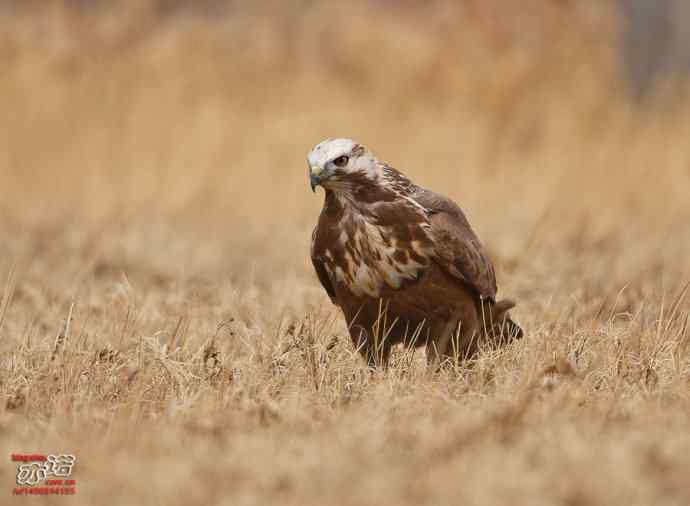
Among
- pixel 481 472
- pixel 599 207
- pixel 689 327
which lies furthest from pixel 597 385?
pixel 599 207

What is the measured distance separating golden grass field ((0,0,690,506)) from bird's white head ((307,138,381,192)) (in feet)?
1.95

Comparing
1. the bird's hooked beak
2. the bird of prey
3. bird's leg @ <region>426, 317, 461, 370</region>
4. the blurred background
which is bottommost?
bird's leg @ <region>426, 317, 461, 370</region>

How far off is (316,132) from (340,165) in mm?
6173

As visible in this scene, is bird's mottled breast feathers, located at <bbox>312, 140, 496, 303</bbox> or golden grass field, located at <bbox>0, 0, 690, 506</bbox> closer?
golden grass field, located at <bbox>0, 0, 690, 506</bbox>

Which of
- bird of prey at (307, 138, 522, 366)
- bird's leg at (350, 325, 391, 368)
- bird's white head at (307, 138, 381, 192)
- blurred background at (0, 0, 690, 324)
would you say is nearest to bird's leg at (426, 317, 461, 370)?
bird of prey at (307, 138, 522, 366)

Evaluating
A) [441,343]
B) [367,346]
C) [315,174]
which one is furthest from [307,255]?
[315,174]

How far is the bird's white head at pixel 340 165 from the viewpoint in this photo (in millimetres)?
4434

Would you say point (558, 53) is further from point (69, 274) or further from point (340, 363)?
point (340, 363)

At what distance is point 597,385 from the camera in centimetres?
427

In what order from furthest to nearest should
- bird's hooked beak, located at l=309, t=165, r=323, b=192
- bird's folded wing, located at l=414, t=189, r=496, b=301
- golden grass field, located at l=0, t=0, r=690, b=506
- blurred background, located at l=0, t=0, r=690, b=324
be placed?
1. blurred background, located at l=0, t=0, r=690, b=324
2. bird's folded wing, located at l=414, t=189, r=496, b=301
3. bird's hooked beak, located at l=309, t=165, r=323, b=192
4. golden grass field, located at l=0, t=0, r=690, b=506

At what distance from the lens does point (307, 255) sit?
27.9ft

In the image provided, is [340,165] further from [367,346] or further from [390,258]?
[367,346]

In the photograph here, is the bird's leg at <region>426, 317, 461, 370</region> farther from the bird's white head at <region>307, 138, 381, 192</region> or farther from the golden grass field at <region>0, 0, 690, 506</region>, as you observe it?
the bird's white head at <region>307, 138, 381, 192</region>

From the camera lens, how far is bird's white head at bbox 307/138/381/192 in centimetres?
443
